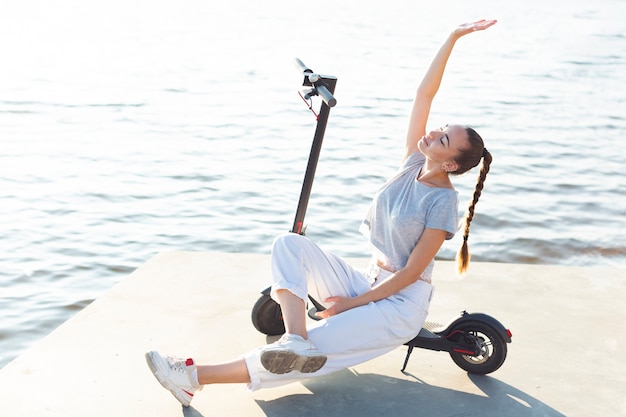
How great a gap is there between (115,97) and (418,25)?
10531 mm

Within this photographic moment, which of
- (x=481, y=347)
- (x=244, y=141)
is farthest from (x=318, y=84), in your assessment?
(x=244, y=141)

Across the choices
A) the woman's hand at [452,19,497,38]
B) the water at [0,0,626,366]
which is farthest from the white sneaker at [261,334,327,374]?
the water at [0,0,626,366]

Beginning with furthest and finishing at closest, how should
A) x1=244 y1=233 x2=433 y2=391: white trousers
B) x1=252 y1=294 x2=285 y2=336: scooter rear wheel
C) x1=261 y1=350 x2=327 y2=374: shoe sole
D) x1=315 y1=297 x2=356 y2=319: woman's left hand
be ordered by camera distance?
x1=252 y1=294 x2=285 y2=336: scooter rear wheel
x1=315 y1=297 x2=356 y2=319: woman's left hand
x1=244 y1=233 x2=433 y2=391: white trousers
x1=261 y1=350 x2=327 y2=374: shoe sole

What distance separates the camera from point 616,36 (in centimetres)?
1920

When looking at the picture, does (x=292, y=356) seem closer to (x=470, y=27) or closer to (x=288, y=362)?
(x=288, y=362)

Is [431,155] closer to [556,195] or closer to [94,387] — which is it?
[94,387]

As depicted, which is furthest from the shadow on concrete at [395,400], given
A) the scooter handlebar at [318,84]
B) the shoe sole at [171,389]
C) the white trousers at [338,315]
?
the scooter handlebar at [318,84]

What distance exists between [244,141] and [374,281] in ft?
19.2

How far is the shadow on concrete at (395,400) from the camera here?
2881 millimetres

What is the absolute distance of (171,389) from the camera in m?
2.78

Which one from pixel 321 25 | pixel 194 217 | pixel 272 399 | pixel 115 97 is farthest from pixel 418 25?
pixel 272 399

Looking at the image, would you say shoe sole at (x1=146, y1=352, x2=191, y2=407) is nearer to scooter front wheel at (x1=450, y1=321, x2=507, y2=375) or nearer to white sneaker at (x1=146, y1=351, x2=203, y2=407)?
white sneaker at (x1=146, y1=351, x2=203, y2=407)

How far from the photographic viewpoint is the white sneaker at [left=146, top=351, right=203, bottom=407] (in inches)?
109

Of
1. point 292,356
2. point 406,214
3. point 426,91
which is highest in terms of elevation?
point 426,91
